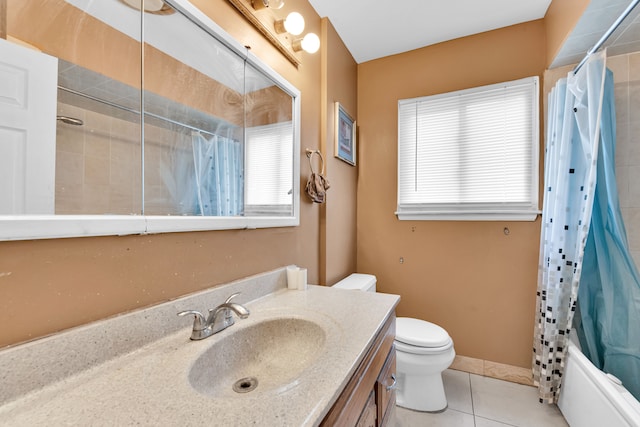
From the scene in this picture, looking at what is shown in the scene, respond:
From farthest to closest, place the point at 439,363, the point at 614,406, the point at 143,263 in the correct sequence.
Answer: the point at 439,363 → the point at 614,406 → the point at 143,263

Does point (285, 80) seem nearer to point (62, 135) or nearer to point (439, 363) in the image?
point (62, 135)

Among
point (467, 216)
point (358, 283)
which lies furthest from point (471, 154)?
point (358, 283)

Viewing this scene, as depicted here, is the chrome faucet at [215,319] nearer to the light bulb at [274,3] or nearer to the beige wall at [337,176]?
the beige wall at [337,176]

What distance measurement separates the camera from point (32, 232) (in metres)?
0.56

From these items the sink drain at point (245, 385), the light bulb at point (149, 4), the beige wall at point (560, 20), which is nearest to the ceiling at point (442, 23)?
the beige wall at point (560, 20)

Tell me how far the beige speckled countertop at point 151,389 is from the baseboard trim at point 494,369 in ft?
5.35

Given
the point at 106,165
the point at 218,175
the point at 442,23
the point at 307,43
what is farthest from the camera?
the point at 442,23

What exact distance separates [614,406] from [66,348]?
188cm

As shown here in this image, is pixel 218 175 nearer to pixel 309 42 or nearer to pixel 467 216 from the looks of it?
pixel 309 42

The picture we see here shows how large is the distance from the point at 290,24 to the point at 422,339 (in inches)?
71.3

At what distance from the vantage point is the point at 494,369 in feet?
6.30

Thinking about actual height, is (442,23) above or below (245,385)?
above

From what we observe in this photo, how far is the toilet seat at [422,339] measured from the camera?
5.07 feet

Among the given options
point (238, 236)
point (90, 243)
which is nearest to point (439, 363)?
point (238, 236)
